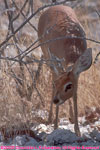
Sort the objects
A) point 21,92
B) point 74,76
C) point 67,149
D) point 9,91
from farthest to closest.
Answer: point 21,92
point 9,91
point 74,76
point 67,149

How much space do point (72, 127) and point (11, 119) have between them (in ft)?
3.11

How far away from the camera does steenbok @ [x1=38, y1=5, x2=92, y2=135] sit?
4.17 m

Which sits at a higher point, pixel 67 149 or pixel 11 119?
pixel 11 119

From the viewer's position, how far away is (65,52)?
469cm

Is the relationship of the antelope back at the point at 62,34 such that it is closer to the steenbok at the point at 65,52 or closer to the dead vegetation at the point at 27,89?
the steenbok at the point at 65,52

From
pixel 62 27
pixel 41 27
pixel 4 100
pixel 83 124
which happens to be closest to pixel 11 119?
pixel 4 100

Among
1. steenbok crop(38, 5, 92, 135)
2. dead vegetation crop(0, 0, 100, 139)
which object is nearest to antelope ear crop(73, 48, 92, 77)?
steenbok crop(38, 5, 92, 135)

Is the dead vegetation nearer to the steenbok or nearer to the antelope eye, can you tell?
the steenbok

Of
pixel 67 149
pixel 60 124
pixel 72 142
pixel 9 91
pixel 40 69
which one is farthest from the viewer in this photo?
pixel 40 69

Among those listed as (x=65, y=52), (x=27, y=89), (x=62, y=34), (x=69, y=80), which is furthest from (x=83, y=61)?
(x=27, y=89)

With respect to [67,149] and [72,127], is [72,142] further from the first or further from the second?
[72,127]

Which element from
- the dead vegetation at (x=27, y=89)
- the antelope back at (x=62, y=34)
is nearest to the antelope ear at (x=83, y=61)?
the antelope back at (x=62, y=34)

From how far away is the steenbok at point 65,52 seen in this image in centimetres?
417

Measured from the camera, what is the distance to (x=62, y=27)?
515cm
